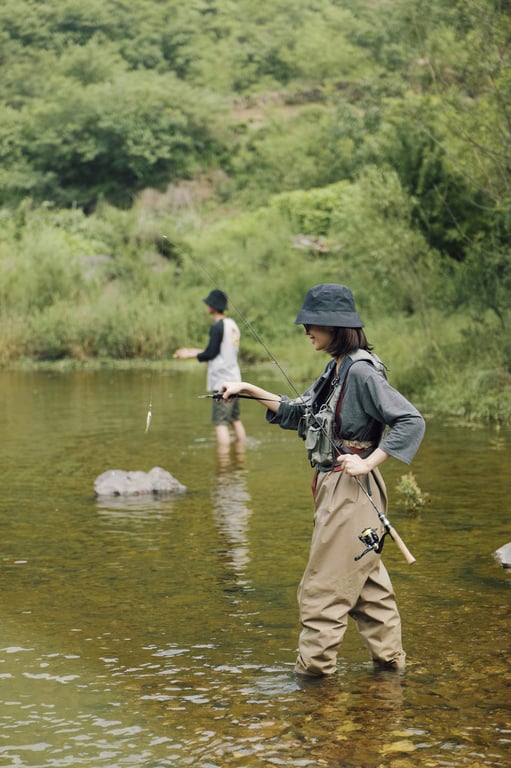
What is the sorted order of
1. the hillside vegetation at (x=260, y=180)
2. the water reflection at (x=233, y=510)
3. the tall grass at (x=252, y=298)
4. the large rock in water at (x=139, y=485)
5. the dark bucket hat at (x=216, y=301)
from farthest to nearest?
the tall grass at (x=252, y=298), the hillside vegetation at (x=260, y=180), the dark bucket hat at (x=216, y=301), the large rock in water at (x=139, y=485), the water reflection at (x=233, y=510)

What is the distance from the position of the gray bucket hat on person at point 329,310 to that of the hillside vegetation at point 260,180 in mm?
1307

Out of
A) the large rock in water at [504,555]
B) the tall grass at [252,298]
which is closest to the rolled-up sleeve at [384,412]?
the large rock in water at [504,555]

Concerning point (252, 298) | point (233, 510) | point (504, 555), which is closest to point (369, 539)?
point (504, 555)

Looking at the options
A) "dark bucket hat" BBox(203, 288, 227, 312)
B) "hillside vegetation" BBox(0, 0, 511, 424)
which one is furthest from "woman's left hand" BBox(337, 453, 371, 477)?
"dark bucket hat" BBox(203, 288, 227, 312)

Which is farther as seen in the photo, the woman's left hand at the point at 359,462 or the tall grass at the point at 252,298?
the tall grass at the point at 252,298

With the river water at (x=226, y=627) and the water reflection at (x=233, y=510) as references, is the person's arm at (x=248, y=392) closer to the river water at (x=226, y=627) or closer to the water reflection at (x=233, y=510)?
the river water at (x=226, y=627)

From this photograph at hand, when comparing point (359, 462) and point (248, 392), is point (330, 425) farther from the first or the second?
point (248, 392)

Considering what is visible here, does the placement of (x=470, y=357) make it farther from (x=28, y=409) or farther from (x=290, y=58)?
(x=290, y=58)

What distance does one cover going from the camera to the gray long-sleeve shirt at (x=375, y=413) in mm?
5277

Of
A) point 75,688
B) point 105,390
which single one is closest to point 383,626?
point 75,688

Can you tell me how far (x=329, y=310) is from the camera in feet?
17.8

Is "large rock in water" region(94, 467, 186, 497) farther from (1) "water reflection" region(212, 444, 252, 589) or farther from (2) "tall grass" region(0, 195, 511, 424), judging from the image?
(2) "tall grass" region(0, 195, 511, 424)

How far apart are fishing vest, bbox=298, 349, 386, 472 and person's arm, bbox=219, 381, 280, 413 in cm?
25

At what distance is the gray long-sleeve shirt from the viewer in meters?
5.28
